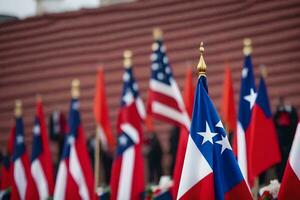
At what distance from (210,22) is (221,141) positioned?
6502 millimetres

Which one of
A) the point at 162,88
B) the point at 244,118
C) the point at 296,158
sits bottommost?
the point at 296,158

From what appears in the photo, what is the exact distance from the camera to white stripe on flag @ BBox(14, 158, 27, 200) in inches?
271

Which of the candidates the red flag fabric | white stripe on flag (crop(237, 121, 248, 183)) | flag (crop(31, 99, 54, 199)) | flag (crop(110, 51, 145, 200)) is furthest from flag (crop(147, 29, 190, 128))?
the red flag fabric

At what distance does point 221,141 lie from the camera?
3.54m

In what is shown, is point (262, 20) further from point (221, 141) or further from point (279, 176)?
point (221, 141)

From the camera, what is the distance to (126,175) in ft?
19.9

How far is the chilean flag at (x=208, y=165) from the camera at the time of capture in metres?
3.43

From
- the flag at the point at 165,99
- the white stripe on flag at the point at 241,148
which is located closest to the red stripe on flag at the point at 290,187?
the white stripe on flag at the point at 241,148

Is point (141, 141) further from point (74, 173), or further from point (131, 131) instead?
point (74, 173)

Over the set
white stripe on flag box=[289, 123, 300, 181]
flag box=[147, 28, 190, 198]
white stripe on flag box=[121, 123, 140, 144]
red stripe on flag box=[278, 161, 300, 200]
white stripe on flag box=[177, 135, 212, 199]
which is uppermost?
flag box=[147, 28, 190, 198]

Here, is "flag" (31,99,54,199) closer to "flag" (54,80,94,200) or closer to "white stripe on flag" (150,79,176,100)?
"flag" (54,80,94,200)

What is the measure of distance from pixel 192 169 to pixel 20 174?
4.06 metres

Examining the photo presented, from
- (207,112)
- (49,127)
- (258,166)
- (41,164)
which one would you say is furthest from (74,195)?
(49,127)

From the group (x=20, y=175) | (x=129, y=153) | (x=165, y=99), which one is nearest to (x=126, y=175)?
(x=129, y=153)
